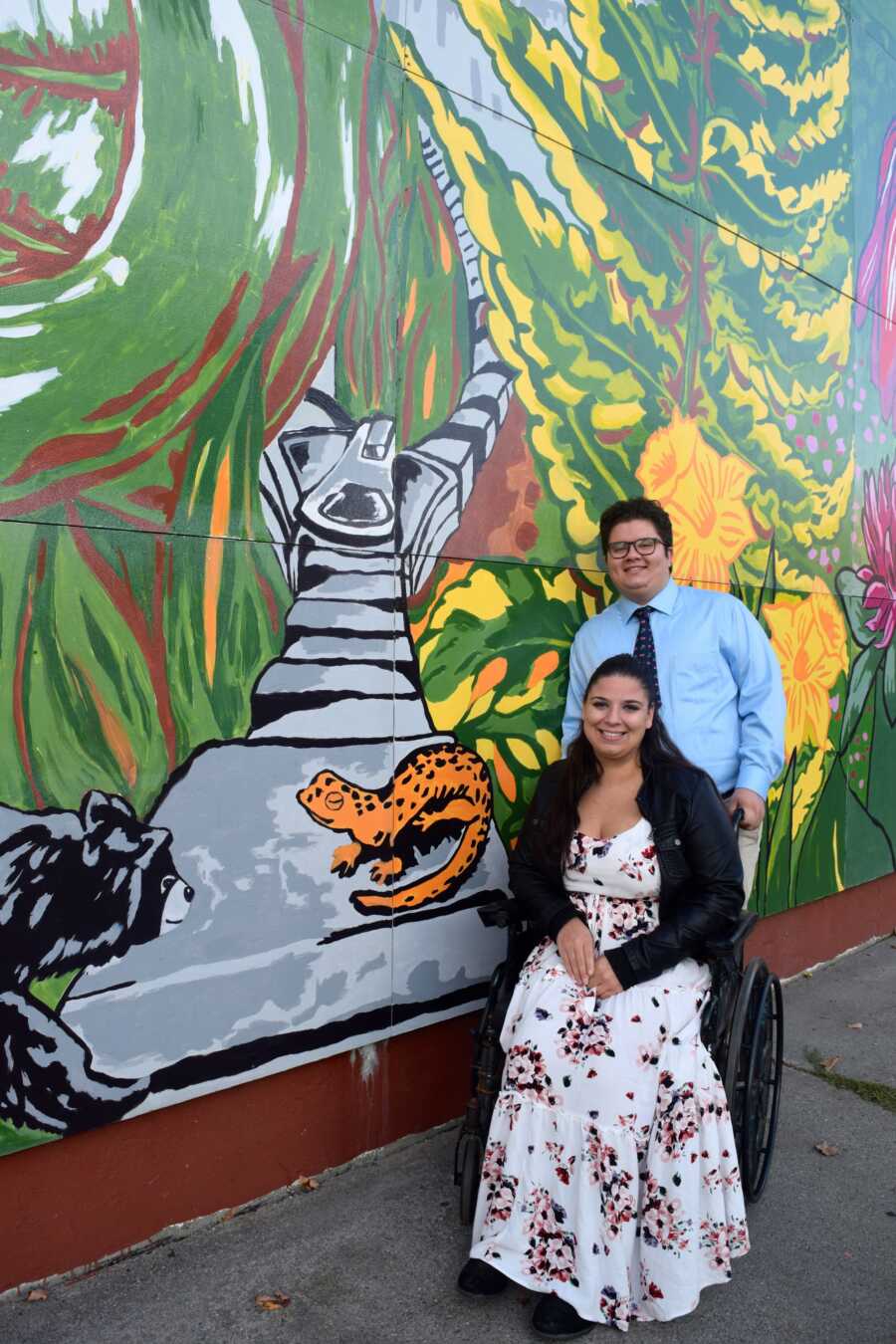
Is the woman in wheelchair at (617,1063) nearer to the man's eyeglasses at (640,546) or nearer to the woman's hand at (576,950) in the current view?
the woman's hand at (576,950)

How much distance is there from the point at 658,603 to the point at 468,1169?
1828 millimetres

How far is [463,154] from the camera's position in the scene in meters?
3.48

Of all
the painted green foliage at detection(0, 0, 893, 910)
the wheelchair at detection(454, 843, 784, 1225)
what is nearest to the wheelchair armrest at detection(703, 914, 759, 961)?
the wheelchair at detection(454, 843, 784, 1225)

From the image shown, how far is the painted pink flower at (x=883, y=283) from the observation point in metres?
5.84

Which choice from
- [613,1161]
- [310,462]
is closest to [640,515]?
[310,462]

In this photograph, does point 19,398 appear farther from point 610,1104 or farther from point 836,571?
point 836,571

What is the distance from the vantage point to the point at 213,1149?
9.48 feet

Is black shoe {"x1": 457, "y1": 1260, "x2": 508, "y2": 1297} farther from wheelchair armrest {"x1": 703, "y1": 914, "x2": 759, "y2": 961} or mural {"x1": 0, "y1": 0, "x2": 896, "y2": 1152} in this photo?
wheelchair armrest {"x1": 703, "y1": 914, "x2": 759, "y2": 961}

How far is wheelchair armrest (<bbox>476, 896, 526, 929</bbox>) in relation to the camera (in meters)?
2.88

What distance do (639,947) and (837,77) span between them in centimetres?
485

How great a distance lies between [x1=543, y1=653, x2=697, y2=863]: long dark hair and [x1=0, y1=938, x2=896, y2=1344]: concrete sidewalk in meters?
1.09

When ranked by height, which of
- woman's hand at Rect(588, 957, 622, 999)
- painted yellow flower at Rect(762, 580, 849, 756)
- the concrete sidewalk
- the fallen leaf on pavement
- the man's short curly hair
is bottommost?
the concrete sidewalk

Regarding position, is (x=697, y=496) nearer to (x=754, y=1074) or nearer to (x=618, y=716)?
(x=618, y=716)

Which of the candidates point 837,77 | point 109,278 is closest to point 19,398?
point 109,278
